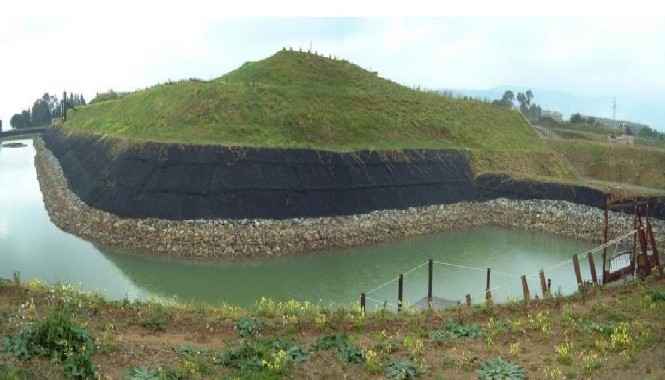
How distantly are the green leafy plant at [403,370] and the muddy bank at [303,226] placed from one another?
17808 mm

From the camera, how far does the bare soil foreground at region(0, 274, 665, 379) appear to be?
33.7 feet

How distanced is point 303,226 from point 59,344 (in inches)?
796

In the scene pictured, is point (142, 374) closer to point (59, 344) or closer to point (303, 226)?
point (59, 344)

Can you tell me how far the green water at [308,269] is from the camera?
75.0 ft

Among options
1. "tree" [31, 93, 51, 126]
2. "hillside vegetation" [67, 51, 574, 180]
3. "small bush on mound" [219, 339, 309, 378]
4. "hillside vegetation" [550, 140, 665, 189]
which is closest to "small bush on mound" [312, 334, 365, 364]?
"small bush on mound" [219, 339, 309, 378]

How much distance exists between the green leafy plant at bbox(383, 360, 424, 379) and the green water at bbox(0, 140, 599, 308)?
32.2 feet

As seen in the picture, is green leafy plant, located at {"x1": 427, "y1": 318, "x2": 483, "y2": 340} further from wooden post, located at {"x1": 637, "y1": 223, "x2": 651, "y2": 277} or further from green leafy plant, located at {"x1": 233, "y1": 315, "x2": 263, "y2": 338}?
wooden post, located at {"x1": 637, "y1": 223, "x2": 651, "y2": 277}

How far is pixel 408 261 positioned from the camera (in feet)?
92.9

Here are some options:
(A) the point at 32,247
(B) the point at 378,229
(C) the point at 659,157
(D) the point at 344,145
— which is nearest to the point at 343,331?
(B) the point at 378,229

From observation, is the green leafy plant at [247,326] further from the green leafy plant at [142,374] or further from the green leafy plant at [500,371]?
the green leafy plant at [500,371]

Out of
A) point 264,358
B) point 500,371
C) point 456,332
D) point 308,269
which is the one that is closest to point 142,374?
point 264,358

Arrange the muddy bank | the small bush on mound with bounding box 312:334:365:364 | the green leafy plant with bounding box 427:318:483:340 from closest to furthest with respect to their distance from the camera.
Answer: the small bush on mound with bounding box 312:334:365:364 → the green leafy plant with bounding box 427:318:483:340 → the muddy bank

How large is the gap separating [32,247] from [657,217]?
112 ft

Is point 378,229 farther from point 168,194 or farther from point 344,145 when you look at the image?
point 168,194
